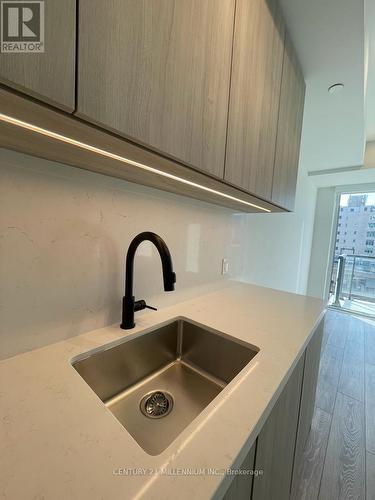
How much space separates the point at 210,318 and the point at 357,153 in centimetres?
278

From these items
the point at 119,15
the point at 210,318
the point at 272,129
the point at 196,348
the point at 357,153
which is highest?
the point at 357,153

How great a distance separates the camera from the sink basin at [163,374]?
65 cm

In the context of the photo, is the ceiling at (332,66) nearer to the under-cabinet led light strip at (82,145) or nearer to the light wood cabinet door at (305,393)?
the under-cabinet led light strip at (82,145)

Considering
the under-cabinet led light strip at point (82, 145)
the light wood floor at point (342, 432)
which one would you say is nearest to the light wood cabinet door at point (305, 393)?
the light wood floor at point (342, 432)

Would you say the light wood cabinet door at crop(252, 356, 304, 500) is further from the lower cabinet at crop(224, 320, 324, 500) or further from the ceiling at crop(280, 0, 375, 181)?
the ceiling at crop(280, 0, 375, 181)

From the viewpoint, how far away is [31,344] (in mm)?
625

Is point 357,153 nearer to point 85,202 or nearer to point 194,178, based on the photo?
point 194,178

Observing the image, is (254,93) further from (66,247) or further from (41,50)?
(66,247)

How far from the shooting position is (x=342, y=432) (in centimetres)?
146

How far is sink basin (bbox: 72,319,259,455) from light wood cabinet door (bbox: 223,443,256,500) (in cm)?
22

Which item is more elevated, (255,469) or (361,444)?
(255,469)

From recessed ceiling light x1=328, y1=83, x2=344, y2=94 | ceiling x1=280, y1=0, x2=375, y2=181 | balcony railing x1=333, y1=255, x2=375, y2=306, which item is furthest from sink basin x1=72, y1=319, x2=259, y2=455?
balcony railing x1=333, y1=255, x2=375, y2=306

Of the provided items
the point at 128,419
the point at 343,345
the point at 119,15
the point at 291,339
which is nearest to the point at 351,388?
the point at 343,345

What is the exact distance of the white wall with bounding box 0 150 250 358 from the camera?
0.57 m
